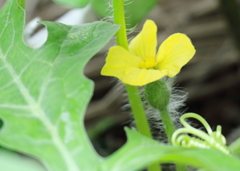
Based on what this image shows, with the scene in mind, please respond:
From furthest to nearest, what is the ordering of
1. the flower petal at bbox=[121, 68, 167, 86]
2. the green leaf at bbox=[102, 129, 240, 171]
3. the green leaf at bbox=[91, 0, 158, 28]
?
the green leaf at bbox=[91, 0, 158, 28] < the flower petal at bbox=[121, 68, 167, 86] < the green leaf at bbox=[102, 129, 240, 171]

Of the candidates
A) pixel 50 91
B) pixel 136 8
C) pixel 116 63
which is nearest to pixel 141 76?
pixel 116 63

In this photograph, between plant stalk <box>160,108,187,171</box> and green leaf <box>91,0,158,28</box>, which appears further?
green leaf <box>91,0,158,28</box>

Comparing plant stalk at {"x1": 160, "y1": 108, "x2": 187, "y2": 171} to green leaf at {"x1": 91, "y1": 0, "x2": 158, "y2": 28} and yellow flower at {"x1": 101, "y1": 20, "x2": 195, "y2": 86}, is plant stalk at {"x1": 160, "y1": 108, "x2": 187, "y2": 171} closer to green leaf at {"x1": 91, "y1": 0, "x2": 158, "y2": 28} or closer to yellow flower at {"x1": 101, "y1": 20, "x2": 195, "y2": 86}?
yellow flower at {"x1": 101, "y1": 20, "x2": 195, "y2": 86}

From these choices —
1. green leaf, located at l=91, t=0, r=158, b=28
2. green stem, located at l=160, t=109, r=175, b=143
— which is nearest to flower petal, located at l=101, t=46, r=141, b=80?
green stem, located at l=160, t=109, r=175, b=143

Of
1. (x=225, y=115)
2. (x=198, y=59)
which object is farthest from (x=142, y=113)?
(x=198, y=59)

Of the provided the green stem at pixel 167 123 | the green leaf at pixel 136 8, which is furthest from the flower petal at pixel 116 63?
the green leaf at pixel 136 8

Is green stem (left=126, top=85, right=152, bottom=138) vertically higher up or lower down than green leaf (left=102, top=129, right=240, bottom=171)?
higher up

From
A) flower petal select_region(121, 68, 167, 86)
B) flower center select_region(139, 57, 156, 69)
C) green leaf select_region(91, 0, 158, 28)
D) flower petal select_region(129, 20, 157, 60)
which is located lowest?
flower petal select_region(121, 68, 167, 86)
